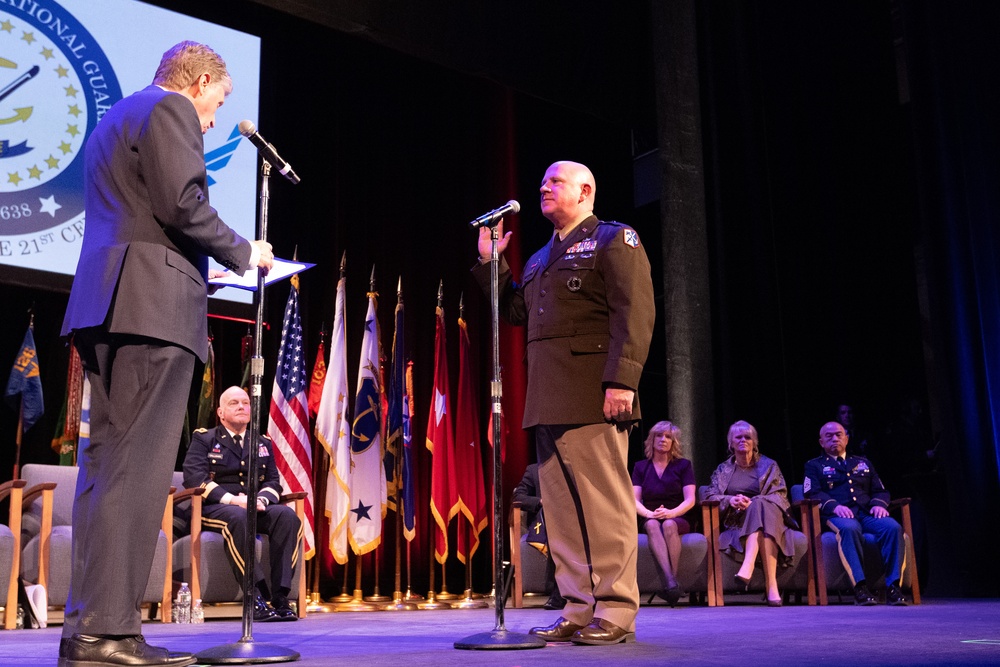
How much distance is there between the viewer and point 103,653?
6.13 ft

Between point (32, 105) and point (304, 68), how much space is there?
2.05 m

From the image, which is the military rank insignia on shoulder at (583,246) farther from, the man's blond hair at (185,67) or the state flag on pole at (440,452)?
the state flag on pole at (440,452)

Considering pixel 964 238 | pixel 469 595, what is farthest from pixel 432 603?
pixel 964 238

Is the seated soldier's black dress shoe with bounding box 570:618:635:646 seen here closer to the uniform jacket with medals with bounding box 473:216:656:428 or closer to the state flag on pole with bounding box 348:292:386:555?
the uniform jacket with medals with bounding box 473:216:656:428

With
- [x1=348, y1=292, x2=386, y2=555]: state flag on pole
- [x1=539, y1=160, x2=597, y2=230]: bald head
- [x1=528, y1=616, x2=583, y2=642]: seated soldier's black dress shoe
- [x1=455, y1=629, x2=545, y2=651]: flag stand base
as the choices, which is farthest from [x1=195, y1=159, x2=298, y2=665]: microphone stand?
[x1=348, y1=292, x2=386, y2=555]: state flag on pole

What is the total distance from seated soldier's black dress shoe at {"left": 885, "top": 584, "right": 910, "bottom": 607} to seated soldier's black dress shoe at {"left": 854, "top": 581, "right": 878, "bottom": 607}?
71 millimetres

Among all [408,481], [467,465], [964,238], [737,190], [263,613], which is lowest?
[263,613]

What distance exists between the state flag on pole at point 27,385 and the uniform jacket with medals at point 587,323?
339 centimetres

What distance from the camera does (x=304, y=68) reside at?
6785 millimetres

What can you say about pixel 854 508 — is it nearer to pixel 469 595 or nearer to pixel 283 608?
pixel 469 595

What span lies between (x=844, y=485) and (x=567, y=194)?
3.42 m

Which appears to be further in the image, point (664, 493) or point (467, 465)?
point (467, 465)

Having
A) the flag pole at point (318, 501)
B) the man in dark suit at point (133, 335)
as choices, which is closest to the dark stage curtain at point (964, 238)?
the flag pole at point (318, 501)

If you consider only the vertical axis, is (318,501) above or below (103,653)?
above
